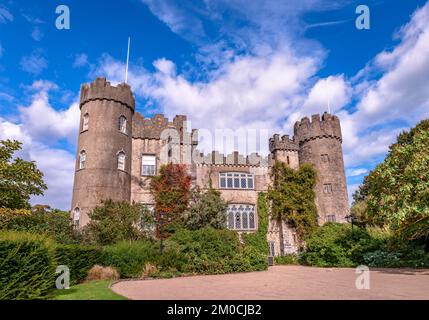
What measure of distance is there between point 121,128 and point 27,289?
58.7 feet

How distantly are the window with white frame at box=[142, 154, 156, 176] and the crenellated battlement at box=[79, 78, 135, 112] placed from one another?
483cm

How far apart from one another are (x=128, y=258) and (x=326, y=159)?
68.7 ft

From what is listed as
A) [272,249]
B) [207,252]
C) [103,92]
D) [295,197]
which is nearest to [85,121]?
[103,92]

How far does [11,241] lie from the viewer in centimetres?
800

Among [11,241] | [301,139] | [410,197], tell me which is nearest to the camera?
[11,241]

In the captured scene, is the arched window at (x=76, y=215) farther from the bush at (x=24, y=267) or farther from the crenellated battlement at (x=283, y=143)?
the crenellated battlement at (x=283, y=143)

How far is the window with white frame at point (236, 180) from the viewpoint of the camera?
27.2 metres

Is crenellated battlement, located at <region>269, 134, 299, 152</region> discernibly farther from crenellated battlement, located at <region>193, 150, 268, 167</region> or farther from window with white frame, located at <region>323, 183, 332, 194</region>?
window with white frame, located at <region>323, 183, 332, 194</region>

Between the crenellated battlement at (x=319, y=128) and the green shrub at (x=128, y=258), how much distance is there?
65.6ft

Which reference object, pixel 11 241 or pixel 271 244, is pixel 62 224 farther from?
pixel 271 244

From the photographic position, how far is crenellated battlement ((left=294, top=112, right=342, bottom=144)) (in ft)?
94.9

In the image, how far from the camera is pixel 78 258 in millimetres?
12766

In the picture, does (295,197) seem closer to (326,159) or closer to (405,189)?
(326,159)
